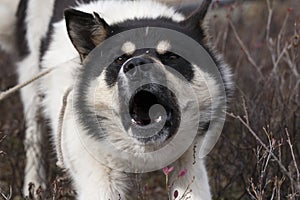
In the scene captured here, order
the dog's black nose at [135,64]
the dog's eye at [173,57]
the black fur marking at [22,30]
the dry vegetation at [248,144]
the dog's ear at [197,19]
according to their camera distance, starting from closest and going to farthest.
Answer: the dog's black nose at [135,64]
the dog's eye at [173,57]
the dog's ear at [197,19]
the dry vegetation at [248,144]
the black fur marking at [22,30]

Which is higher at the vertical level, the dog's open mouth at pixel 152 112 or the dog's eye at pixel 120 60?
the dog's eye at pixel 120 60

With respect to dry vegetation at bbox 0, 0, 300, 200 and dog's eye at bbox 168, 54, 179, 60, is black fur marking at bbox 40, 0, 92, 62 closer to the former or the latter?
dry vegetation at bbox 0, 0, 300, 200

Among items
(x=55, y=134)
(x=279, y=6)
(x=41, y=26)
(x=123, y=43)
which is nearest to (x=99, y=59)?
(x=123, y=43)

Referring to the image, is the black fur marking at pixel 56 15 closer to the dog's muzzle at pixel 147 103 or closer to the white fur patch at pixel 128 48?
the white fur patch at pixel 128 48

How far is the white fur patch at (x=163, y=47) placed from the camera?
337cm

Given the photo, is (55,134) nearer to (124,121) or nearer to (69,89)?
(69,89)

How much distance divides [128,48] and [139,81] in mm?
287

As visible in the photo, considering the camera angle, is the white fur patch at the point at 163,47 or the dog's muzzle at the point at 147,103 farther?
the white fur patch at the point at 163,47

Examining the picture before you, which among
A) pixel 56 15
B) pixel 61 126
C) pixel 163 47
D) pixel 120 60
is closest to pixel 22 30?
Result: pixel 56 15

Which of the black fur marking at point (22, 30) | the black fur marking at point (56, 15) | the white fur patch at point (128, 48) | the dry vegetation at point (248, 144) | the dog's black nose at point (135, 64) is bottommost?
the dry vegetation at point (248, 144)

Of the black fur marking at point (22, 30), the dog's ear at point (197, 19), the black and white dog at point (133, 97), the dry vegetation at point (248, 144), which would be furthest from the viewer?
the black fur marking at point (22, 30)

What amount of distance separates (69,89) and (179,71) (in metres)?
0.64

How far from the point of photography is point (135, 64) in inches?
124

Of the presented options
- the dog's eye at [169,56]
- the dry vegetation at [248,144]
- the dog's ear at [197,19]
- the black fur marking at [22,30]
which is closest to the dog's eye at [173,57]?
the dog's eye at [169,56]
